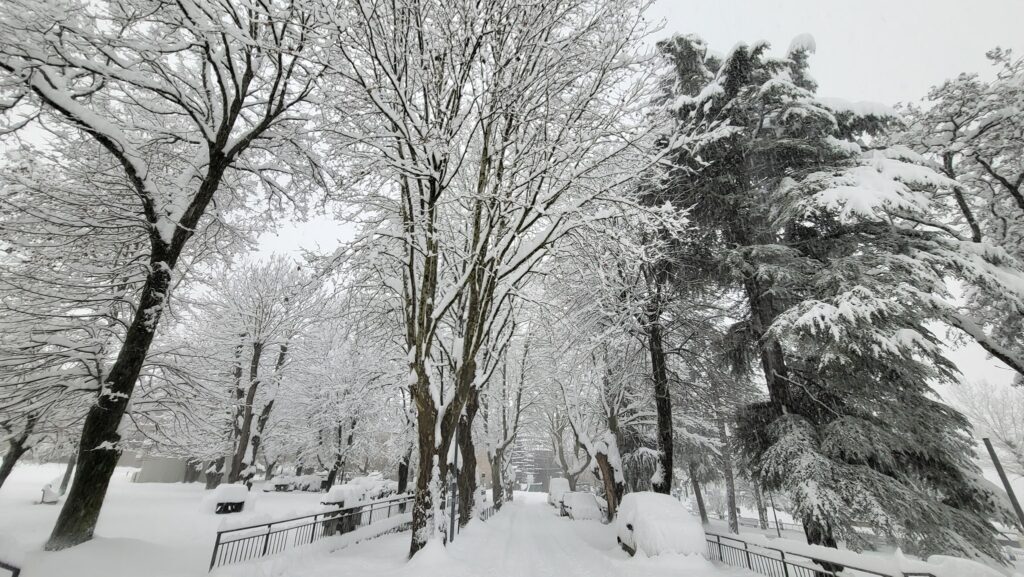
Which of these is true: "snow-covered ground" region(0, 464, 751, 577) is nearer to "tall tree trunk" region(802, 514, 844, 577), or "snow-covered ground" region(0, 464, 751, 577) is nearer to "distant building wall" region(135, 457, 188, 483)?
"tall tree trunk" region(802, 514, 844, 577)

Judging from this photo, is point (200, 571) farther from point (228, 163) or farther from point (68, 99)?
point (68, 99)

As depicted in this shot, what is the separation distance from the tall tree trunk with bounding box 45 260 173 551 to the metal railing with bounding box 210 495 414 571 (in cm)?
181

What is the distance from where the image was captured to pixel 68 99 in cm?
588

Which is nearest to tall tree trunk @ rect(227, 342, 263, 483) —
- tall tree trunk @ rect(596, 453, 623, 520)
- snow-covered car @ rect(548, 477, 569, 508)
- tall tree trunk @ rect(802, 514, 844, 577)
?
tall tree trunk @ rect(596, 453, 623, 520)

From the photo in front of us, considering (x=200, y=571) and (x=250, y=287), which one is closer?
(x=200, y=571)

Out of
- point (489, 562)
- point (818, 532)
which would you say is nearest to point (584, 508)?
point (489, 562)

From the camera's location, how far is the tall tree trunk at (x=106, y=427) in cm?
564

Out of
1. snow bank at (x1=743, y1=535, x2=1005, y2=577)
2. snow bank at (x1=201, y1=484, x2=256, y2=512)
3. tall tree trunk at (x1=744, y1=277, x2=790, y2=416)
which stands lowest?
snow bank at (x1=201, y1=484, x2=256, y2=512)

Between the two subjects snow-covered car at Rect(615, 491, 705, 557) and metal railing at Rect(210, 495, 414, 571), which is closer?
metal railing at Rect(210, 495, 414, 571)

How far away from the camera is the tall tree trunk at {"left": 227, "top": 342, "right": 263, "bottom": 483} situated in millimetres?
17500

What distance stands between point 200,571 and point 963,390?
157ft

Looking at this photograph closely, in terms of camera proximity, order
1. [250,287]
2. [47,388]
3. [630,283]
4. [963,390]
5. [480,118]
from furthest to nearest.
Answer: [963,390] < [250,287] < [630,283] < [480,118] < [47,388]

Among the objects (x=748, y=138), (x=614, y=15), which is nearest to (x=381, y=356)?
(x=614, y=15)

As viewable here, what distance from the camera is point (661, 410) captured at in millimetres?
12180
